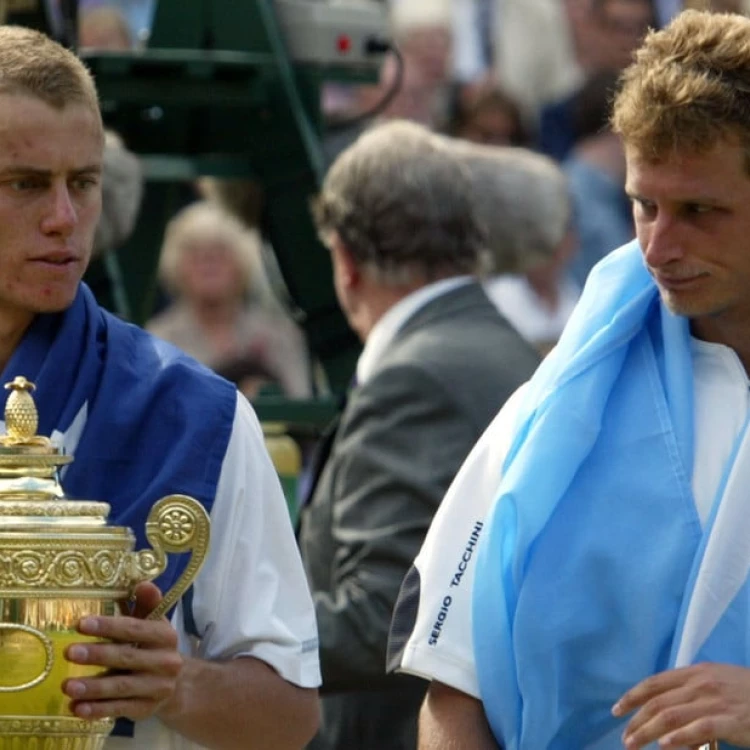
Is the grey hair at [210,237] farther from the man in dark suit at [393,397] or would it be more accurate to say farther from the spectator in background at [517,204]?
the man in dark suit at [393,397]

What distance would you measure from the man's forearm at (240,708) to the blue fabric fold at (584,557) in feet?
0.79

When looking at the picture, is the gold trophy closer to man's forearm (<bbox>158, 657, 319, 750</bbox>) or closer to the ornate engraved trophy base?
the ornate engraved trophy base

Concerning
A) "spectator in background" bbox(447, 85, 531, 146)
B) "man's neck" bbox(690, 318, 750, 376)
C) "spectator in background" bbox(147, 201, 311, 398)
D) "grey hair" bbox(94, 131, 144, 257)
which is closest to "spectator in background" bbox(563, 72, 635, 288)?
"spectator in background" bbox(447, 85, 531, 146)

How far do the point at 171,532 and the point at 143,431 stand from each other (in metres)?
0.36

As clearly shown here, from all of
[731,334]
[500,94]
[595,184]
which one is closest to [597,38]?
[500,94]

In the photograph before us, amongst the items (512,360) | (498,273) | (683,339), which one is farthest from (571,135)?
(683,339)

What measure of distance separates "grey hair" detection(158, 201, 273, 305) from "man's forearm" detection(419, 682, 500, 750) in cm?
710

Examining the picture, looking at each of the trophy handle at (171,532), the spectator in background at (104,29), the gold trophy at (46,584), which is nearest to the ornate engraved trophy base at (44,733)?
the gold trophy at (46,584)

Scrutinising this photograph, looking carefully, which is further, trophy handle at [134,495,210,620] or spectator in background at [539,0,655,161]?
spectator in background at [539,0,655,161]

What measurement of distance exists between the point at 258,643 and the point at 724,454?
2.11 ft

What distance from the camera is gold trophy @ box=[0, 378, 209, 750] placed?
9.30ft

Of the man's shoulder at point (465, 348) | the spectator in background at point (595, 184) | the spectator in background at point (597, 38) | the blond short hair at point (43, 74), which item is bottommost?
the spectator in background at point (595, 184)

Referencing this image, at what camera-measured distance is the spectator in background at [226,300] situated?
10.3m

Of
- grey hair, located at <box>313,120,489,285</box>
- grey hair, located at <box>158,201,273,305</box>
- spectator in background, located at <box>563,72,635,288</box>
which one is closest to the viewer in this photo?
grey hair, located at <box>313,120,489,285</box>
